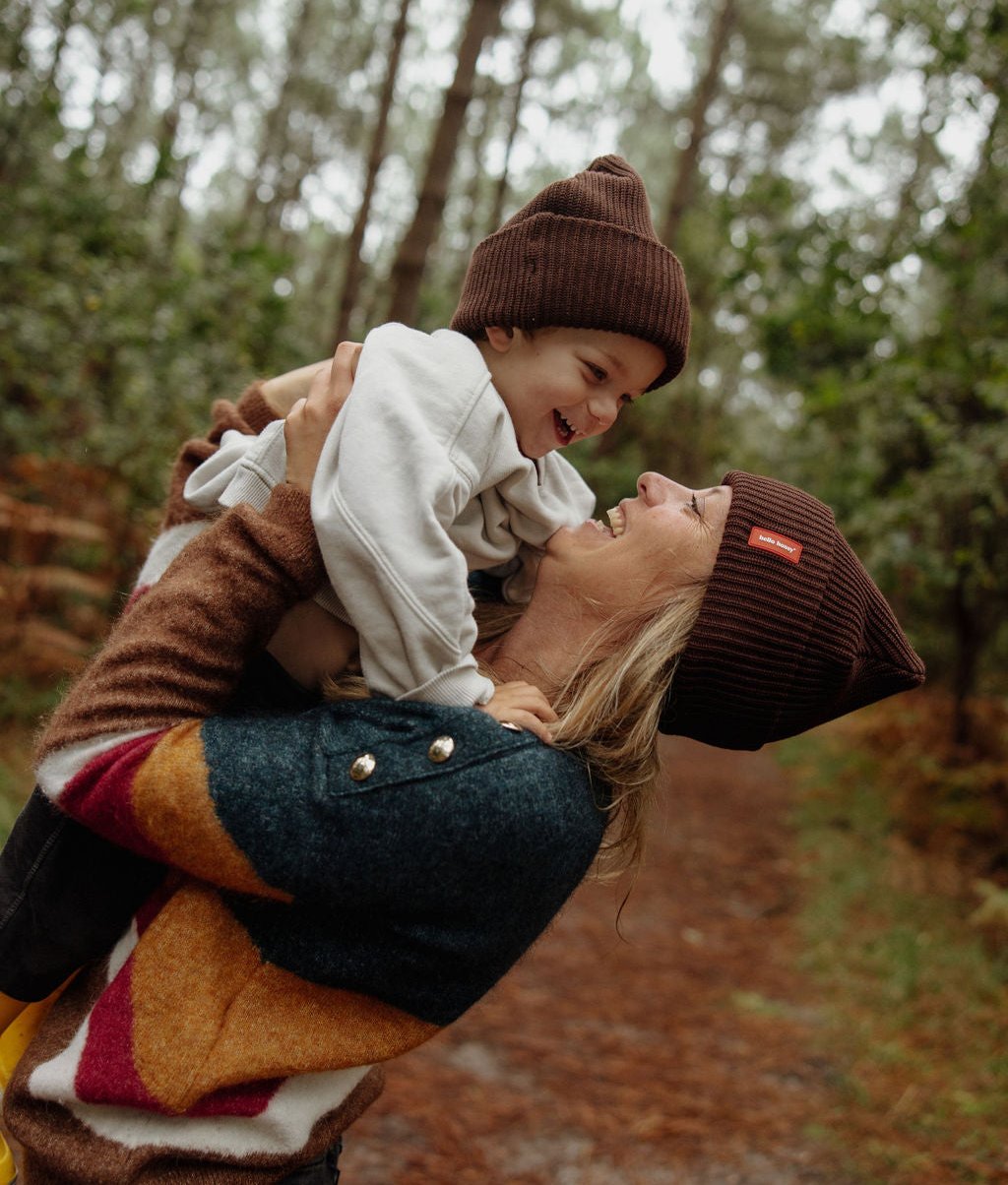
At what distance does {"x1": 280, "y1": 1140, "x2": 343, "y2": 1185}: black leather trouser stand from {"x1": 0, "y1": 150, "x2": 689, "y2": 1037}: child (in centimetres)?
53

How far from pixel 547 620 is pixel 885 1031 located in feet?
13.6

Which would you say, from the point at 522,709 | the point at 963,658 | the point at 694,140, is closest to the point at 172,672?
the point at 522,709

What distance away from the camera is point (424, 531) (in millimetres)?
1606

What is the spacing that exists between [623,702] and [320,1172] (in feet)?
3.23

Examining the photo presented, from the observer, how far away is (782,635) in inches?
68.8

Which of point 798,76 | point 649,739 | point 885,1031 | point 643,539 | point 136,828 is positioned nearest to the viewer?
point 136,828

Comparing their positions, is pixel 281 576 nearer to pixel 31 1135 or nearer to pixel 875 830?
pixel 31 1135

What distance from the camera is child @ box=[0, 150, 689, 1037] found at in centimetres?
160

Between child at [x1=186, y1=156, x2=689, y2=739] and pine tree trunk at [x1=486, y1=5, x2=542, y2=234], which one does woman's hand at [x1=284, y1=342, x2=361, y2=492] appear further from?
pine tree trunk at [x1=486, y1=5, x2=542, y2=234]

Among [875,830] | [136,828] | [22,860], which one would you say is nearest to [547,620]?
[136,828]

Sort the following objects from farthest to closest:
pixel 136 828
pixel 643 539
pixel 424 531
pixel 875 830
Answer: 1. pixel 875 830
2. pixel 643 539
3. pixel 424 531
4. pixel 136 828

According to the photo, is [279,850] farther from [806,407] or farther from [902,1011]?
[806,407]

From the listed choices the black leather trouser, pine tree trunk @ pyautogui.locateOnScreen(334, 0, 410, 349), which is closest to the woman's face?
the black leather trouser

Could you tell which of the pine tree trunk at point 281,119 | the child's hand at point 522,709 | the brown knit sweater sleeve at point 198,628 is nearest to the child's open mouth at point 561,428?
the child's hand at point 522,709
